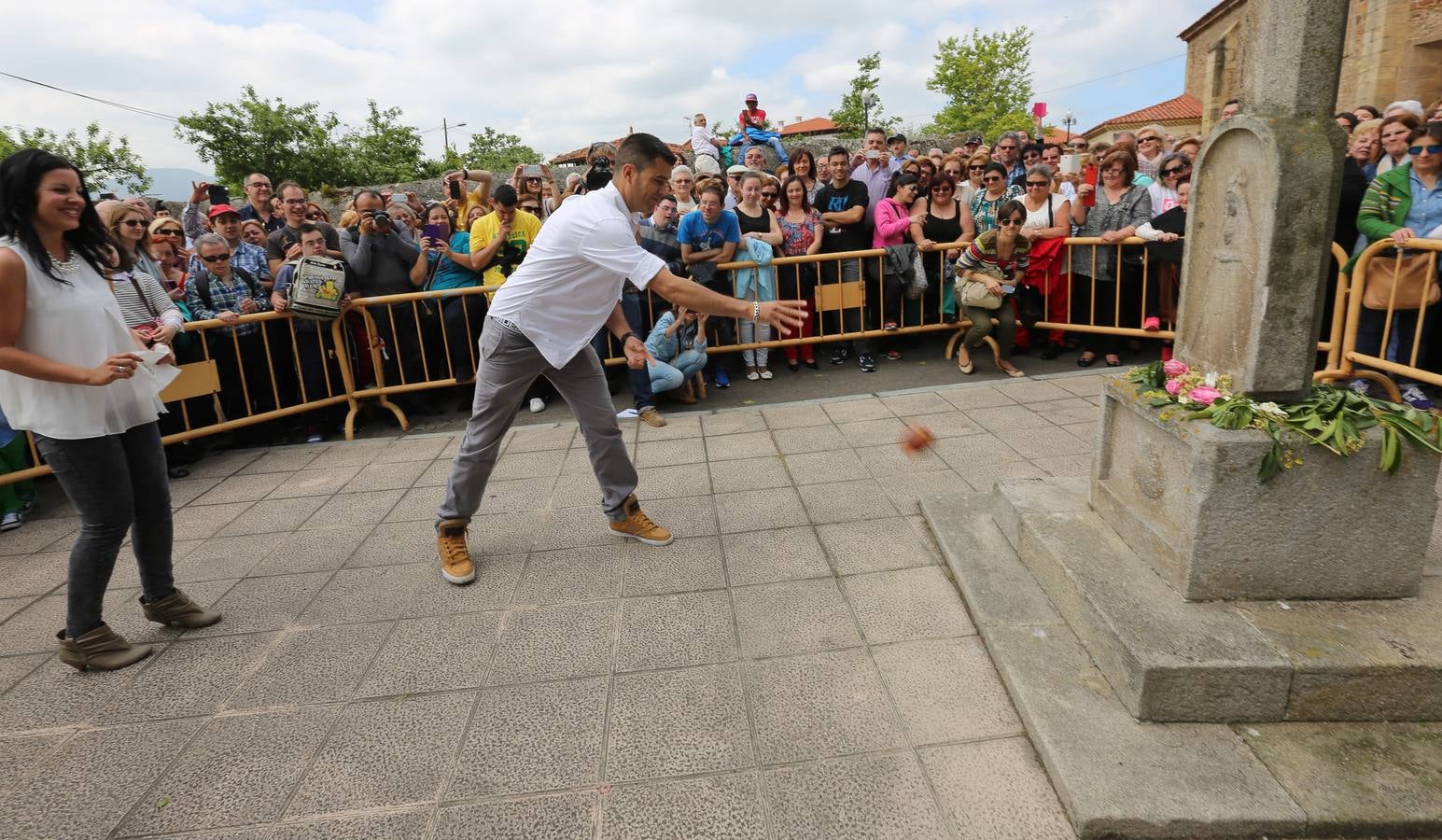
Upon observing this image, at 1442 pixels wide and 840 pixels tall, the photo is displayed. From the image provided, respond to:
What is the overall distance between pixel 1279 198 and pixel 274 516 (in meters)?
5.50

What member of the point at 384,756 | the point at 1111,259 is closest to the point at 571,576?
the point at 384,756

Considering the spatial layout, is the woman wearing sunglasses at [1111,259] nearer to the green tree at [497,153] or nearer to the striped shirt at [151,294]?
the striped shirt at [151,294]

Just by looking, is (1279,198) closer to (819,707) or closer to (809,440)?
(819,707)

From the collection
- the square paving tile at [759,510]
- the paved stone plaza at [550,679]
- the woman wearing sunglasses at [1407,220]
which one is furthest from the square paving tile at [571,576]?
the woman wearing sunglasses at [1407,220]

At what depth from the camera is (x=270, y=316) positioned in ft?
21.5

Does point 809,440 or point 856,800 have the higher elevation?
point 809,440

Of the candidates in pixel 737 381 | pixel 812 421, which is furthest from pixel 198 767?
pixel 737 381

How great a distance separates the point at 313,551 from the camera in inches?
170

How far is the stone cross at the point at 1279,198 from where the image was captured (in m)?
2.51

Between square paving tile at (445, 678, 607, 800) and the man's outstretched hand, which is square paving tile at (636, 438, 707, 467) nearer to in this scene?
the man's outstretched hand

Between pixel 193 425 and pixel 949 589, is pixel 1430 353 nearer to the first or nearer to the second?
pixel 949 589

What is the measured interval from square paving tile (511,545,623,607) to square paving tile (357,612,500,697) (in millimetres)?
247

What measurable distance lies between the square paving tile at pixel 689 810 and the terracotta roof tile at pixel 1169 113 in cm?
4365

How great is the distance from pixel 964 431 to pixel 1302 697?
129 inches
